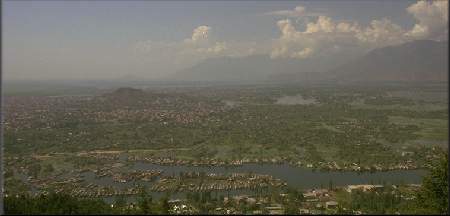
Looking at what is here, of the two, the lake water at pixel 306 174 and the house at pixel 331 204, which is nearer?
the house at pixel 331 204

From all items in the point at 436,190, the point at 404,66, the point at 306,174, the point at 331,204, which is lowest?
the point at 306,174

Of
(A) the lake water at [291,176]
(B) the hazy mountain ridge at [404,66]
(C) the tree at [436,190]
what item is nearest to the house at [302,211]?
(A) the lake water at [291,176]

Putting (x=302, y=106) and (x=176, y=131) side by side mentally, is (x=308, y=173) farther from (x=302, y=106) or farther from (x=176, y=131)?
(x=302, y=106)

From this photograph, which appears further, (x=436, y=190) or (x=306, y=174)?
(x=306, y=174)

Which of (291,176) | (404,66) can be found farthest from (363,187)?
(404,66)

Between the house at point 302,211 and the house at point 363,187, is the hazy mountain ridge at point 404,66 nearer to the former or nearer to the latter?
the house at point 363,187

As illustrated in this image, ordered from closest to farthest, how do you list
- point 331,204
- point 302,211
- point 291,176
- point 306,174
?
point 302,211 < point 331,204 < point 291,176 < point 306,174

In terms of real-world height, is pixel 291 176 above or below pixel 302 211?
below

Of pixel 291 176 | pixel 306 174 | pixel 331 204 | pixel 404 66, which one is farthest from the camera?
pixel 404 66

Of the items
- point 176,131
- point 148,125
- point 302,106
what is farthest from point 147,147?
point 302,106

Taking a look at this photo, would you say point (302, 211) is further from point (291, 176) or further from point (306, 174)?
point (306, 174)

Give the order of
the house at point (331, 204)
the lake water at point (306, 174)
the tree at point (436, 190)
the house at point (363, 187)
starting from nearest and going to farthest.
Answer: the tree at point (436, 190) → the house at point (331, 204) → the house at point (363, 187) → the lake water at point (306, 174)

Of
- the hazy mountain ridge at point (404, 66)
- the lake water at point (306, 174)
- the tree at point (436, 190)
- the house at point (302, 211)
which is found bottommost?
the lake water at point (306, 174)

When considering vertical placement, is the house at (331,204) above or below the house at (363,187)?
above
